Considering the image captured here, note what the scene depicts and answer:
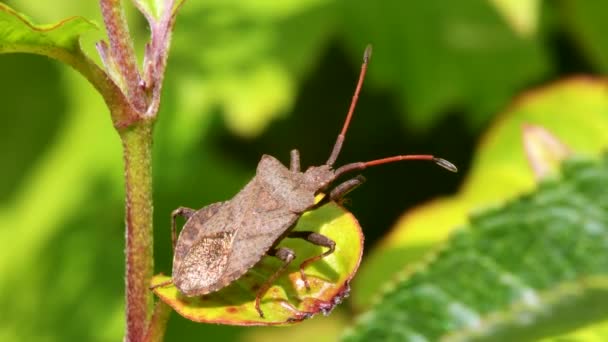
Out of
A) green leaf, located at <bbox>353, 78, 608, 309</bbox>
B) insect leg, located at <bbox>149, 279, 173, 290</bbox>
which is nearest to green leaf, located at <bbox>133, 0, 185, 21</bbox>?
insect leg, located at <bbox>149, 279, 173, 290</bbox>

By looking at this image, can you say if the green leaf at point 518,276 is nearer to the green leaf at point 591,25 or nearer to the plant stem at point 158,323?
the plant stem at point 158,323

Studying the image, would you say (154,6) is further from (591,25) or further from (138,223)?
(591,25)

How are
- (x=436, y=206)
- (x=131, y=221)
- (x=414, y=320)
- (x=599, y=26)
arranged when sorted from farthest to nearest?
(x=599, y=26) < (x=436, y=206) < (x=414, y=320) < (x=131, y=221)

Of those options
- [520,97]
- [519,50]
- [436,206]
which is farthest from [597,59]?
[436,206]

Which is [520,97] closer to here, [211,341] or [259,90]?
[259,90]

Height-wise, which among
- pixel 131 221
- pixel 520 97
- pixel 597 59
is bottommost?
pixel 131 221


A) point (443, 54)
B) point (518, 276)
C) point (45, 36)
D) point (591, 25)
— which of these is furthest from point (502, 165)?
point (45, 36)
